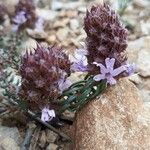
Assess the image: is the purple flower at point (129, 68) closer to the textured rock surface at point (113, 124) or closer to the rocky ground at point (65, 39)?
the textured rock surface at point (113, 124)

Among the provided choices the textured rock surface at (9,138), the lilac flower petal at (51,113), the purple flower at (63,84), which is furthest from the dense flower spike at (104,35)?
the textured rock surface at (9,138)

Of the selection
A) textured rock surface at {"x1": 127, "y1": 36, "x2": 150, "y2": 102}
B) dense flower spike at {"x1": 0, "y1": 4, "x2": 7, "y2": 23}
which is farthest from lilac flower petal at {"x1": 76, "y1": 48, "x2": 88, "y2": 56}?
dense flower spike at {"x1": 0, "y1": 4, "x2": 7, "y2": 23}

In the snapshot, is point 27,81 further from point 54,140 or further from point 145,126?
point 145,126

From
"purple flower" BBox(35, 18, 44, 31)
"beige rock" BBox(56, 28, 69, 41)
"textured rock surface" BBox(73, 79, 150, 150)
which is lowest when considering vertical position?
"beige rock" BBox(56, 28, 69, 41)

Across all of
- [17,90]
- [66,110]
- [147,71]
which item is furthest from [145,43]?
[17,90]

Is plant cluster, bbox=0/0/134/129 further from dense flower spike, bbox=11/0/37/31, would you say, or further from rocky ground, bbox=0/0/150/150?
dense flower spike, bbox=11/0/37/31

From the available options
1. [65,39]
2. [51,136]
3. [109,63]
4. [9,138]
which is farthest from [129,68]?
[65,39]
